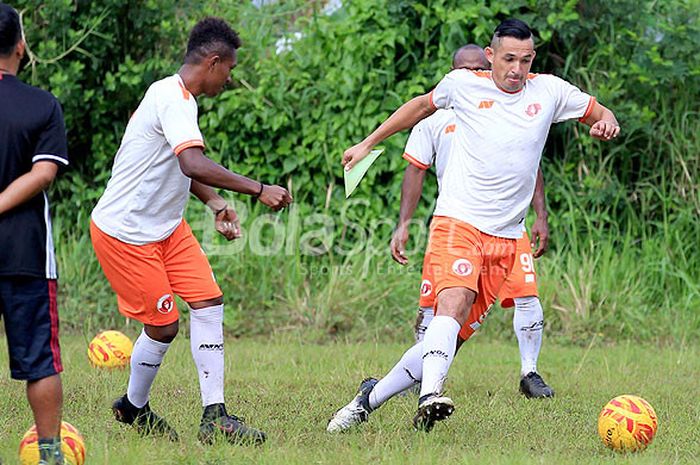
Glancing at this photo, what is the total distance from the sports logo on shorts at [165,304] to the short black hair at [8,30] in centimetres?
166

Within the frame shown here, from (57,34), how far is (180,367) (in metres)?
4.69

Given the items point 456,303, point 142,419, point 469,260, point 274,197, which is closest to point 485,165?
point 469,260

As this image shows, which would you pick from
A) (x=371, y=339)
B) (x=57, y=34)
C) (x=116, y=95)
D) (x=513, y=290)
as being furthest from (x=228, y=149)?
(x=513, y=290)

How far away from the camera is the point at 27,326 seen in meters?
4.66

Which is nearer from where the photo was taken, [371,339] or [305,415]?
[305,415]

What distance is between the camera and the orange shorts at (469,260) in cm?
590

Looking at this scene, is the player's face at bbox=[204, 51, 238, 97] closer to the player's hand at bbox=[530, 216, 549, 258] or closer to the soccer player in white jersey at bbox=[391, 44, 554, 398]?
the soccer player in white jersey at bbox=[391, 44, 554, 398]

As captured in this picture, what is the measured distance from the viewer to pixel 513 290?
7.80 metres

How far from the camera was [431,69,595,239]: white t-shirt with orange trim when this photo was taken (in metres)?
6.07

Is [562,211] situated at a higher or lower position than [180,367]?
higher

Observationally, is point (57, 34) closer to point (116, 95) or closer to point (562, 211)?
point (116, 95)

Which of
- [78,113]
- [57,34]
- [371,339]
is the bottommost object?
[371,339]

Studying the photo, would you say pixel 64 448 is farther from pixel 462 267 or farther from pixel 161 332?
pixel 462 267

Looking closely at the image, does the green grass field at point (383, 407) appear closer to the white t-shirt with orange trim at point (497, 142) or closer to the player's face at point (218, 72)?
the white t-shirt with orange trim at point (497, 142)
